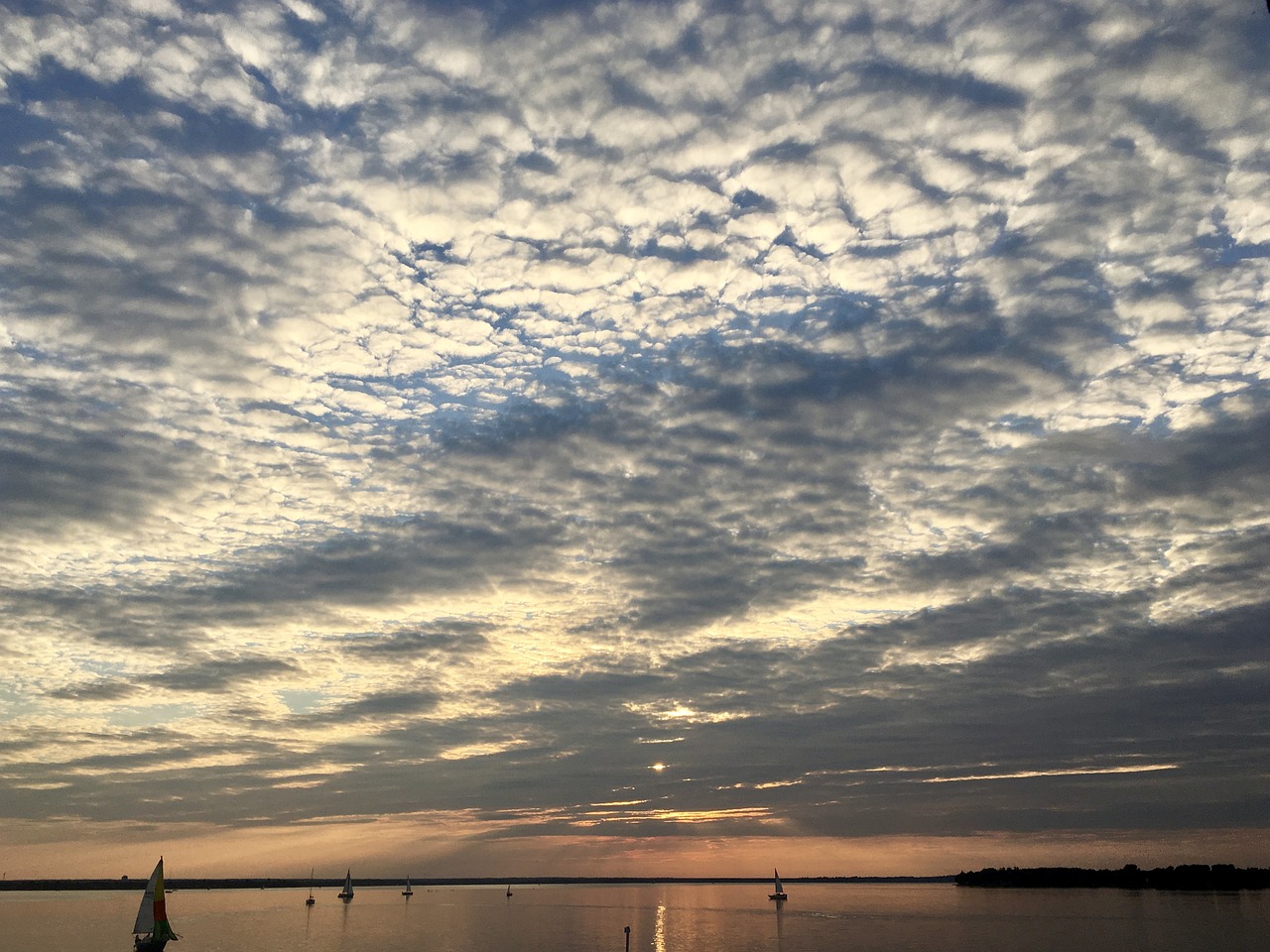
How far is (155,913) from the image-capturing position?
123 meters

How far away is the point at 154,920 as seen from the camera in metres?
123

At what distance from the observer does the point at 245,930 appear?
19350 centimetres

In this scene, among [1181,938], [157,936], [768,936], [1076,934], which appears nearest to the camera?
[157,936]

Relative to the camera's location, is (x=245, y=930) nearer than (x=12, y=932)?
No

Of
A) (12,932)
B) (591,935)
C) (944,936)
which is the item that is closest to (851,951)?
(944,936)

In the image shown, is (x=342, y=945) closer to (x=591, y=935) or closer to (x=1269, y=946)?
(x=591, y=935)

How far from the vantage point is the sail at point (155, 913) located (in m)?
119

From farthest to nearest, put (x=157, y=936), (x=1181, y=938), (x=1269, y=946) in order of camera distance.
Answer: (x=1181, y=938) < (x=1269, y=946) < (x=157, y=936)

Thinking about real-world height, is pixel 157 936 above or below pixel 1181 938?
above

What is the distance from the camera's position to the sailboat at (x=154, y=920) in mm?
119312

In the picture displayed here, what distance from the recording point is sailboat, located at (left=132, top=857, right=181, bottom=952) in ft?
391

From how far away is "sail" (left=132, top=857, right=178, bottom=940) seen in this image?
11894 cm

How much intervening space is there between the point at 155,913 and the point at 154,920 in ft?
3.44

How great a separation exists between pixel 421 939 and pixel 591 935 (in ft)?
112
